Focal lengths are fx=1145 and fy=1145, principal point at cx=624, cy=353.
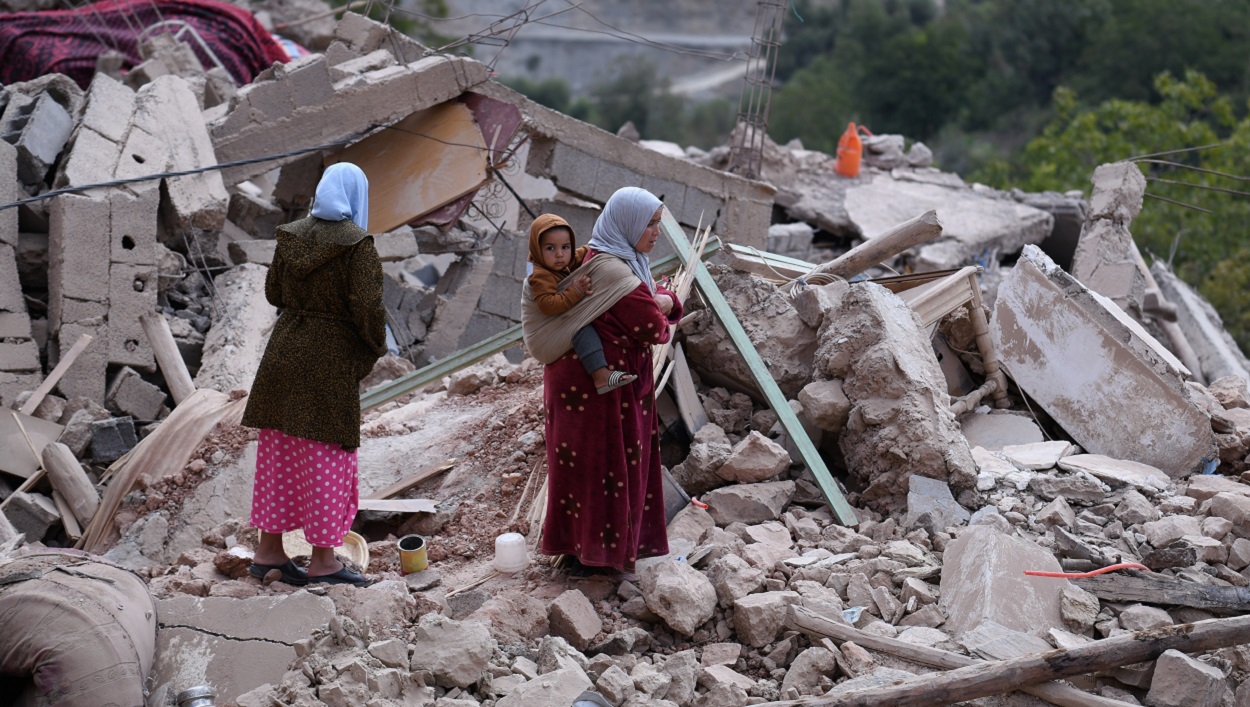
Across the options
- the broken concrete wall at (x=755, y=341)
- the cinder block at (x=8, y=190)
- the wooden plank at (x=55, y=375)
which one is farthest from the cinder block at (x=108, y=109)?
the broken concrete wall at (x=755, y=341)

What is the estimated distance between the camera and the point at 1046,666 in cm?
406

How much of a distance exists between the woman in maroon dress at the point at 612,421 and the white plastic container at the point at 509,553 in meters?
0.24

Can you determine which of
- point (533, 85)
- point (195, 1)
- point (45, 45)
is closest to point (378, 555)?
point (45, 45)

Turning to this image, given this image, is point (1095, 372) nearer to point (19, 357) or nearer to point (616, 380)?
point (616, 380)

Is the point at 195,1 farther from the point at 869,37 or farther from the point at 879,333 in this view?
the point at 869,37

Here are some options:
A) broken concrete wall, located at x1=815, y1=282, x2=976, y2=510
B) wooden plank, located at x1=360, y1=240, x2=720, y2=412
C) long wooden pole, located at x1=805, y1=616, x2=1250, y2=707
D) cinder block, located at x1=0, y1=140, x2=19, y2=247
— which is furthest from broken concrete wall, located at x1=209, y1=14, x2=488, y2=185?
long wooden pole, located at x1=805, y1=616, x2=1250, y2=707

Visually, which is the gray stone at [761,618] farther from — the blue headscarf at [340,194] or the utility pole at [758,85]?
the utility pole at [758,85]

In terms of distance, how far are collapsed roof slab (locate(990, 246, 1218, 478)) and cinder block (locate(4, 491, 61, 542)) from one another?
540 cm

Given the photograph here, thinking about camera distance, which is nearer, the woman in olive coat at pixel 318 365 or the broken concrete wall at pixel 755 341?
the woman in olive coat at pixel 318 365

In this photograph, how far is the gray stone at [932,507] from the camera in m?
5.29

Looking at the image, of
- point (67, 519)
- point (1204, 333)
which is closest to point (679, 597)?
point (67, 519)

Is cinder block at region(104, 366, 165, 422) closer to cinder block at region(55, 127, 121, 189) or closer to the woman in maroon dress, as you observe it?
cinder block at region(55, 127, 121, 189)

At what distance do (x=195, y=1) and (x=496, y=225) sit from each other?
540 cm

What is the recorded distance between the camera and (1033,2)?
170 feet
